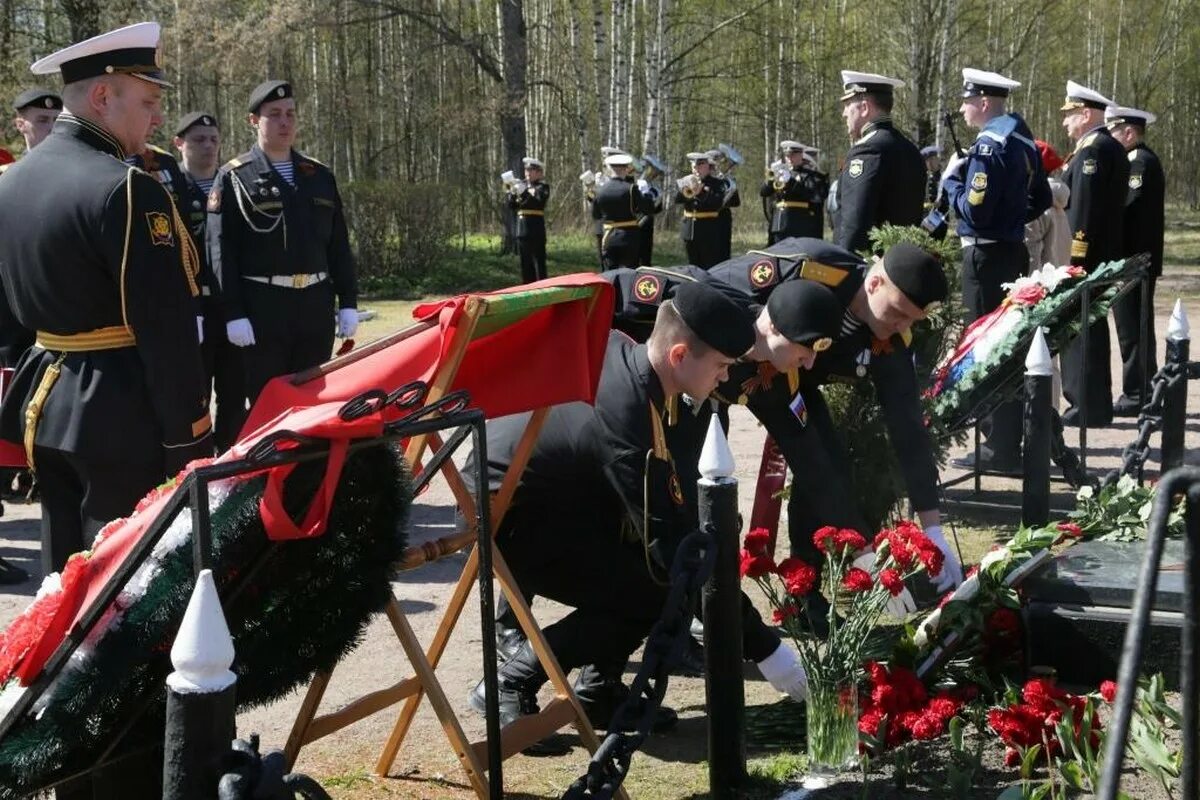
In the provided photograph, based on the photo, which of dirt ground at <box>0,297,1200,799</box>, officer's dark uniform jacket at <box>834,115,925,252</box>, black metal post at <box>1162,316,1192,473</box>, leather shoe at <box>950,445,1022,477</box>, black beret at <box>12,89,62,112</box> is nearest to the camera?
dirt ground at <box>0,297,1200,799</box>

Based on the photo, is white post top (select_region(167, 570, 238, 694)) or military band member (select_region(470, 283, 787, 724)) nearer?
white post top (select_region(167, 570, 238, 694))

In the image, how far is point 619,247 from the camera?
1853 centimetres

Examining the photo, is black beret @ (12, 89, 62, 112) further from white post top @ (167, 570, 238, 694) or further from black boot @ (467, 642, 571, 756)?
white post top @ (167, 570, 238, 694)

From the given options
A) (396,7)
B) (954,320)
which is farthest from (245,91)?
(954,320)

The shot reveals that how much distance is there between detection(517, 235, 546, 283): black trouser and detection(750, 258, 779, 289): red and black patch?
16.3 m

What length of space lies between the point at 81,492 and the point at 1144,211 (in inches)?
326

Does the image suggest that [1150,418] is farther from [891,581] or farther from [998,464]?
[891,581]

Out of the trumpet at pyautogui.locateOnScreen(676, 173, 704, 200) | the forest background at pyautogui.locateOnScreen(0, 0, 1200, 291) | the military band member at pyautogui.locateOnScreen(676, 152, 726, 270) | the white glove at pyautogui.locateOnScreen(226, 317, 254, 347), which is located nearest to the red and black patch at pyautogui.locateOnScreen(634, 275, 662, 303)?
the white glove at pyautogui.locateOnScreen(226, 317, 254, 347)

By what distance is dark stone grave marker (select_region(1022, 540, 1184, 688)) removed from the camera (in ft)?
14.2

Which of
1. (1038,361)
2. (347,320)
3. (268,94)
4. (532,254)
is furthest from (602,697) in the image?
(532,254)

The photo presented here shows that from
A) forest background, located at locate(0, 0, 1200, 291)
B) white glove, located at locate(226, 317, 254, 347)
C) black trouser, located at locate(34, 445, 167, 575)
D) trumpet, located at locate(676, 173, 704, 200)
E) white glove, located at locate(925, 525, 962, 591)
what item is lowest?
white glove, located at locate(925, 525, 962, 591)

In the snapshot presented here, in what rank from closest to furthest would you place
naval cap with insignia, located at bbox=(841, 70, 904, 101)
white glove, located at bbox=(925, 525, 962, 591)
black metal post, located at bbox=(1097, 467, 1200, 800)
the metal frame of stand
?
black metal post, located at bbox=(1097, 467, 1200, 800) < the metal frame of stand < white glove, located at bbox=(925, 525, 962, 591) < naval cap with insignia, located at bbox=(841, 70, 904, 101)

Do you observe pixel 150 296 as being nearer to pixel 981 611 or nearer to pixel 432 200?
pixel 981 611

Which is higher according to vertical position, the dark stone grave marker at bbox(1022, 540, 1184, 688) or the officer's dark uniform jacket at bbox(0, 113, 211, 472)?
the officer's dark uniform jacket at bbox(0, 113, 211, 472)
